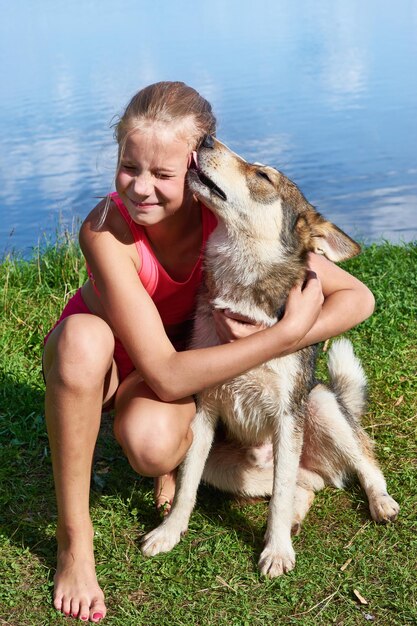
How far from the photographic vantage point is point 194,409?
3643 millimetres

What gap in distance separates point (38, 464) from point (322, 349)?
205 cm

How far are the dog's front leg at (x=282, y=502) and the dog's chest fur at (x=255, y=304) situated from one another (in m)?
0.08

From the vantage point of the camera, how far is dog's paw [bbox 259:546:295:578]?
3.34 meters

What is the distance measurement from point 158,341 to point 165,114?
0.91 m

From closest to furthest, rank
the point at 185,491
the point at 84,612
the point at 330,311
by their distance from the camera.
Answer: the point at 84,612 → the point at 185,491 → the point at 330,311

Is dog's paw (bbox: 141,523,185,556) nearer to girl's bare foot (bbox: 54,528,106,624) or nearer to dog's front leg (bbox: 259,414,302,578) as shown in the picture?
girl's bare foot (bbox: 54,528,106,624)

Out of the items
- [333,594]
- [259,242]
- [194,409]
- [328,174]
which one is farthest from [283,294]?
[328,174]

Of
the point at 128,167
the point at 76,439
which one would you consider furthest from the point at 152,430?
the point at 128,167

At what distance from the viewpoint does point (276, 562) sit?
3.36 metres

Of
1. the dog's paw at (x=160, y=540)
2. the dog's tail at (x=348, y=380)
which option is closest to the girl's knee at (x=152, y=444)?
the dog's paw at (x=160, y=540)

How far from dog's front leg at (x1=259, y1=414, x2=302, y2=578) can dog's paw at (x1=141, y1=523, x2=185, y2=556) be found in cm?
39

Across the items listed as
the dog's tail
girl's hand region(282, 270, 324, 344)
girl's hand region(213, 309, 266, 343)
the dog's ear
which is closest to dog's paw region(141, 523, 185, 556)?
girl's hand region(213, 309, 266, 343)

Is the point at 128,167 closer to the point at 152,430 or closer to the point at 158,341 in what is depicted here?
the point at 158,341

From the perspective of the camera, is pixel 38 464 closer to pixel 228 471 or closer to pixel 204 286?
pixel 228 471
